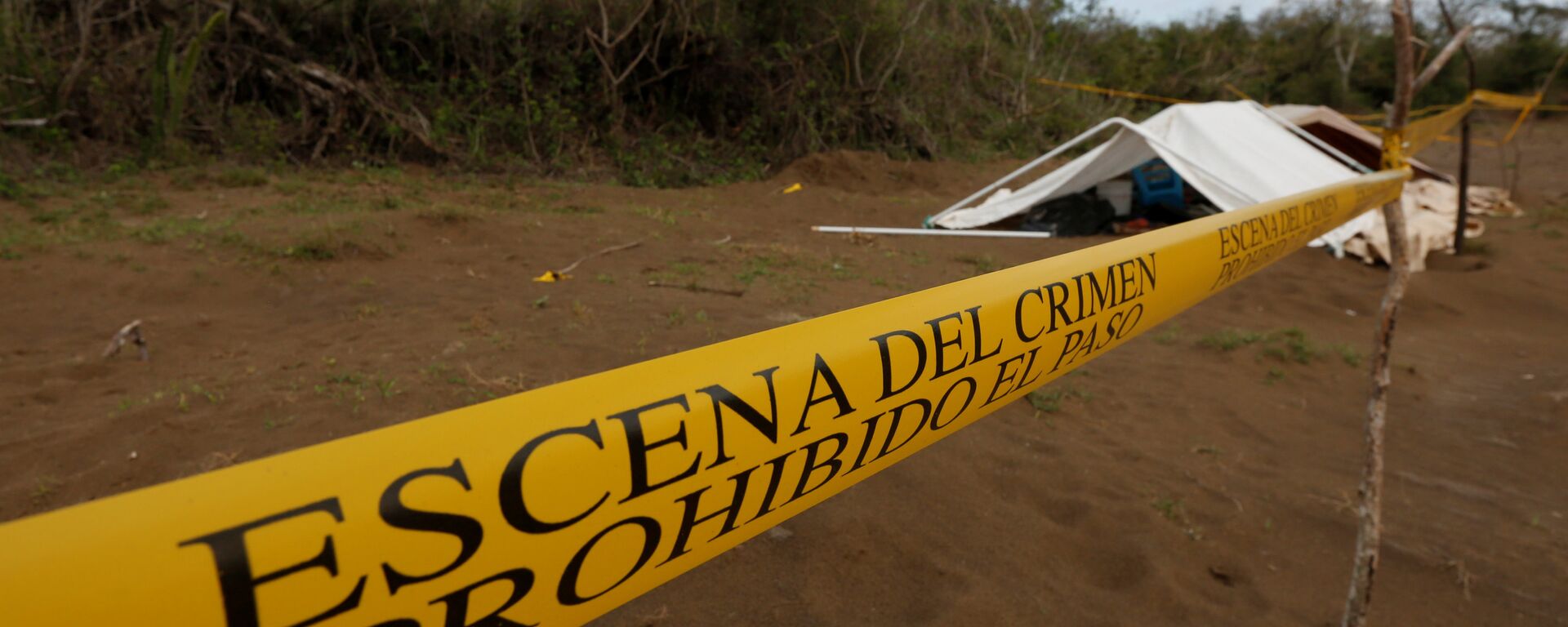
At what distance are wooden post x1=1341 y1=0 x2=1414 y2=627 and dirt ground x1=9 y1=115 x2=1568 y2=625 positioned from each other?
36 cm

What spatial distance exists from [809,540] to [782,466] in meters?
1.57

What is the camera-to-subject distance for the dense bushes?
8.79m

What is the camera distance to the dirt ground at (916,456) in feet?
7.97

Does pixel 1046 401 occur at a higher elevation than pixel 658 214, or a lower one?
lower

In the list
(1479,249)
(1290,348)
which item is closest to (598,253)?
(1290,348)

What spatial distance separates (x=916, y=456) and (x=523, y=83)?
969 cm

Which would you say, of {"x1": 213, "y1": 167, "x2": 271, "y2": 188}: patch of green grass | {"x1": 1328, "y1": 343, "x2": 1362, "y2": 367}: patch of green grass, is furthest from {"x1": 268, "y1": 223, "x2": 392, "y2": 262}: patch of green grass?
{"x1": 1328, "y1": 343, "x2": 1362, "y2": 367}: patch of green grass

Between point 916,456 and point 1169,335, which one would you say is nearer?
point 916,456

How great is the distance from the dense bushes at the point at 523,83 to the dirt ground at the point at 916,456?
1.92 meters

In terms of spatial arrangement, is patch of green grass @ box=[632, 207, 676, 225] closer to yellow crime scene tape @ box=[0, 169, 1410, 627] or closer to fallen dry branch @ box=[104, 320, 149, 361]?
fallen dry branch @ box=[104, 320, 149, 361]

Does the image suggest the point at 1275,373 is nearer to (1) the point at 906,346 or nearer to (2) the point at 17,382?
(1) the point at 906,346

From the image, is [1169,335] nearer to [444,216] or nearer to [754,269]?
[754,269]

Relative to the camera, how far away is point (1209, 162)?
812 cm

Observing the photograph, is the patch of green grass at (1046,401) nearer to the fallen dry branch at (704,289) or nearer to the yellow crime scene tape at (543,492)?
the fallen dry branch at (704,289)
